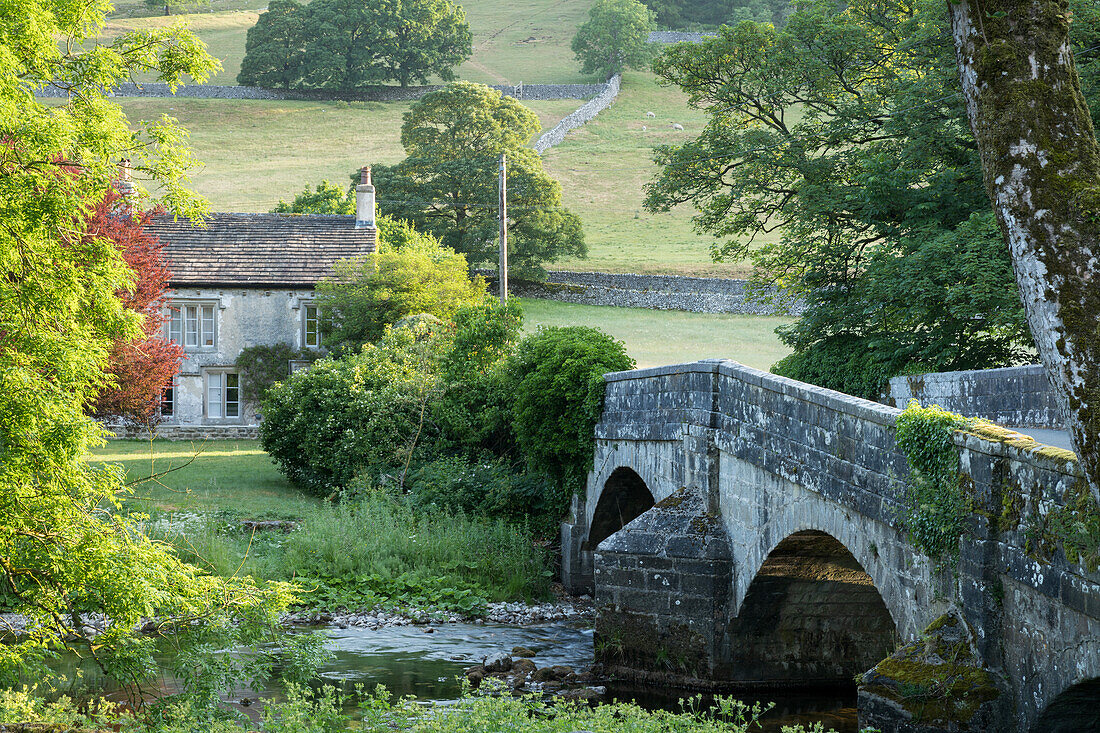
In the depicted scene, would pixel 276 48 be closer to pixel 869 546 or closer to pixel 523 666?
pixel 523 666

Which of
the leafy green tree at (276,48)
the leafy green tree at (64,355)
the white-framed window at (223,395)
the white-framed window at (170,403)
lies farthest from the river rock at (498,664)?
the leafy green tree at (276,48)

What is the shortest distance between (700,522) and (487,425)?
10153mm

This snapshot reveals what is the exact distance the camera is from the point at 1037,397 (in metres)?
10.9

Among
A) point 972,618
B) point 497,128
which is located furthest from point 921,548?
point 497,128

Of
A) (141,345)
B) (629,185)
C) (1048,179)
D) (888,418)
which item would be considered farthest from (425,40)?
(1048,179)

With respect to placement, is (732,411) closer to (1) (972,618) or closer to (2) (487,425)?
(1) (972,618)

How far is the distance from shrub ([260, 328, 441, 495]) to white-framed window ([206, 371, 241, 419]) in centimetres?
788

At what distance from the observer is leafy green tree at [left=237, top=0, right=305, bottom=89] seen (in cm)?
7544

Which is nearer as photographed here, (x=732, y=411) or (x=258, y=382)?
(x=732, y=411)

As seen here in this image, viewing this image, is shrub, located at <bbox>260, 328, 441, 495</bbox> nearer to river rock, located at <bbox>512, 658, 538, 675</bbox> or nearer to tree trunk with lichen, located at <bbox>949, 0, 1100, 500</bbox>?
river rock, located at <bbox>512, 658, 538, 675</bbox>

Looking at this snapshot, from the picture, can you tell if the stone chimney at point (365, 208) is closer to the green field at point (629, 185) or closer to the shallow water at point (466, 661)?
the green field at point (629, 185)

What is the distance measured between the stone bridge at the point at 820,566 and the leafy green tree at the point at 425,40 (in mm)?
64328

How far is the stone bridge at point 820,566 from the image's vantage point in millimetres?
6441

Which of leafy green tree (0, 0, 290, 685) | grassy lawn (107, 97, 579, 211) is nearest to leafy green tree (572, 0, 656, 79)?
grassy lawn (107, 97, 579, 211)
